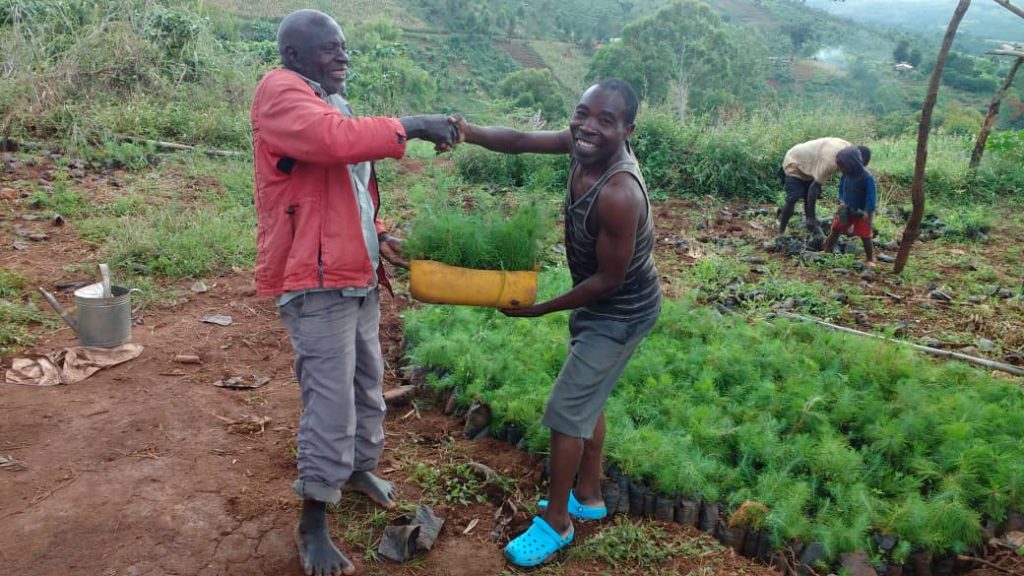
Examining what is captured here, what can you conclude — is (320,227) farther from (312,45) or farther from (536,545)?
(536,545)

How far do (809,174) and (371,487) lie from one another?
287 inches

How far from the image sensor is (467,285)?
2.72m

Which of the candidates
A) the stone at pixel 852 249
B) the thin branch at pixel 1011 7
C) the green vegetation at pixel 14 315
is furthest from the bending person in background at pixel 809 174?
the green vegetation at pixel 14 315

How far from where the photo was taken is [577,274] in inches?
114

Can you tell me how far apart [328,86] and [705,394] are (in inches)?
110

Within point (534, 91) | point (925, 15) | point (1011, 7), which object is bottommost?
point (534, 91)

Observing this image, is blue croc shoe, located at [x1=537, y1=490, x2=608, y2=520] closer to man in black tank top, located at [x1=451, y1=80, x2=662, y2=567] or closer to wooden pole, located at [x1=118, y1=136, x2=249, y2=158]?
man in black tank top, located at [x1=451, y1=80, x2=662, y2=567]

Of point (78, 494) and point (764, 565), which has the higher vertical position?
point (78, 494)

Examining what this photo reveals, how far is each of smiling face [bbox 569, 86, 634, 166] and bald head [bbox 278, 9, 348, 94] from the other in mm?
848

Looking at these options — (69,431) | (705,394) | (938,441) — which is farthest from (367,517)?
(938,441)

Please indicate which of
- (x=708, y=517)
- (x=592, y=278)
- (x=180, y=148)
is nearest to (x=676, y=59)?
(x=180, y=148)

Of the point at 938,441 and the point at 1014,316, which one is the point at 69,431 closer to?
the point at 938,441

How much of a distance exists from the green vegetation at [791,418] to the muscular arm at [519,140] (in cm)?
140

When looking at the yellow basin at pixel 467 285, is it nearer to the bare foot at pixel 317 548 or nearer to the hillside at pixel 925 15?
the bare foot at pixel 317 548
